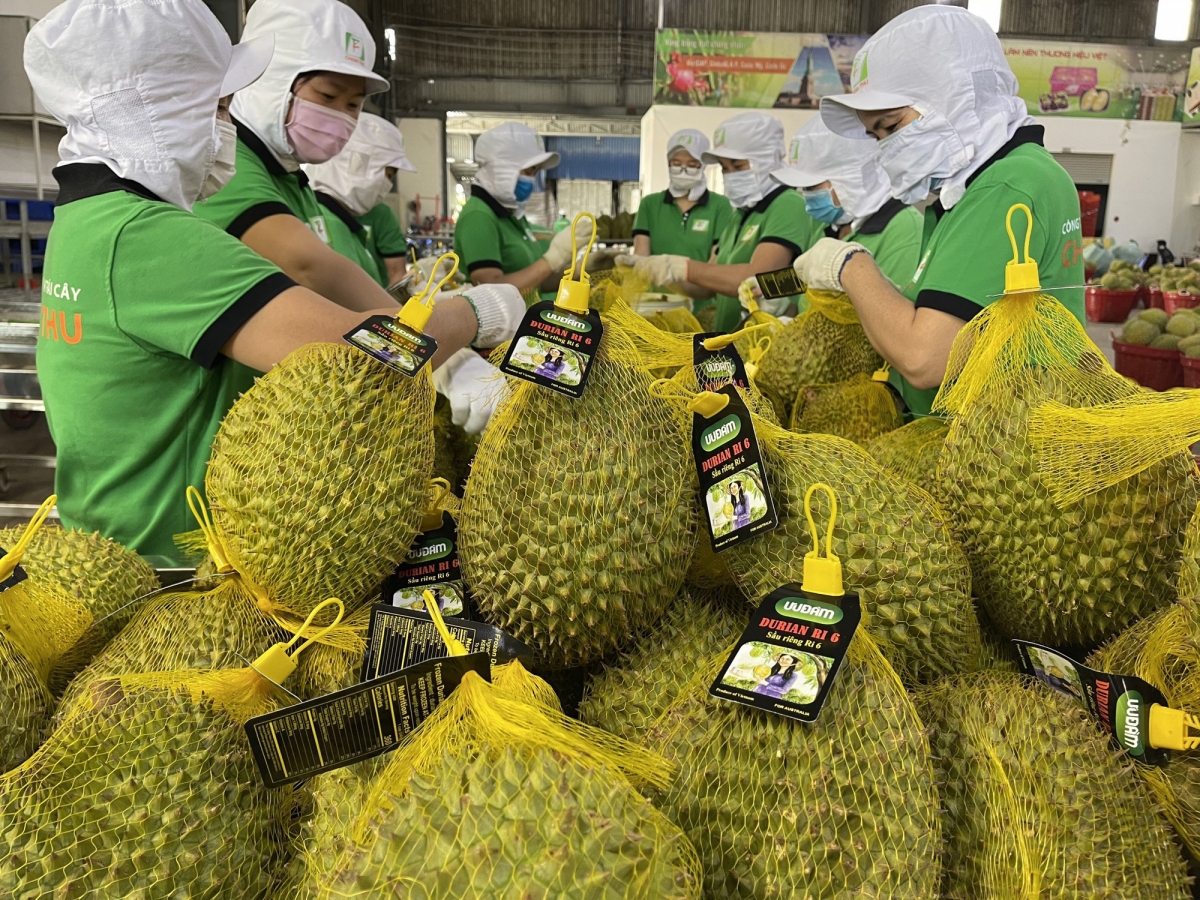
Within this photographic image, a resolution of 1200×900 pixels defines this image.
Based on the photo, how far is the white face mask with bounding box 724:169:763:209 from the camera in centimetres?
592

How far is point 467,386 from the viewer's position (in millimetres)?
1679

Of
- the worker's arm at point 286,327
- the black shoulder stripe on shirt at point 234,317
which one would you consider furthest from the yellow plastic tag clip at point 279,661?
the black shoulder stripe on shirt at point 234,317

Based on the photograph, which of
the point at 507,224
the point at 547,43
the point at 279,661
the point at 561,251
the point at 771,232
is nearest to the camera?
the point at 279,661

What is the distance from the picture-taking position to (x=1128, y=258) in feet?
38.8

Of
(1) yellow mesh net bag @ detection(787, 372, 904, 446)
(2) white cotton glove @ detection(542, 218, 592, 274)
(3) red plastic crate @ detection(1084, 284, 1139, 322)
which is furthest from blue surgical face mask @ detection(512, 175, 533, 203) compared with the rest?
(3) red plastic crate @ detection(1084, 284, 1139, 322)

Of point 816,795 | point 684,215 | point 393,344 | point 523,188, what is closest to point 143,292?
point 393,344

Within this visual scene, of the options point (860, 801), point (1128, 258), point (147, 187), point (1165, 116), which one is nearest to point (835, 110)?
point (147, 187)

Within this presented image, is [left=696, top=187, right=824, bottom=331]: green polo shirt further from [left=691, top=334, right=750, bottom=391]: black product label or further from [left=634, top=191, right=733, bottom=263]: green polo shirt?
[left=691, top=334, right=750, bottom=391]: black product label

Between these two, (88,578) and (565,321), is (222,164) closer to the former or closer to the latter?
(88,578)

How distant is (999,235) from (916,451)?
2.59 ft

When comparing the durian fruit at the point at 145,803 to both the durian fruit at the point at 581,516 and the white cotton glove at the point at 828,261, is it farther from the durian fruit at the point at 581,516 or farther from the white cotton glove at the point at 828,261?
the white cotton glove at the point at 828,261

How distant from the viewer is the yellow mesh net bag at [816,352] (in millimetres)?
2301

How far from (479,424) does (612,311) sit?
47cm

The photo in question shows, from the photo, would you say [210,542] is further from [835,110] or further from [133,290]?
[835,110]
